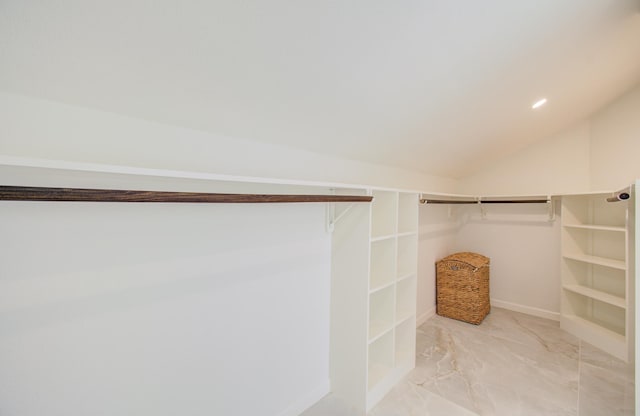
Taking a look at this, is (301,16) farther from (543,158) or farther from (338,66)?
(543,158)

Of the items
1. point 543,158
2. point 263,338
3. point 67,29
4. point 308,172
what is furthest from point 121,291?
point 543,158

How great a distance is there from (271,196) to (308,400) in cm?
144

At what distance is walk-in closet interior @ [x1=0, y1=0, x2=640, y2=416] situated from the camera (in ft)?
2.87

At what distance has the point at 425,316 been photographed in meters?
3.09

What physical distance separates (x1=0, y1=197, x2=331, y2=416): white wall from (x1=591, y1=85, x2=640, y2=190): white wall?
10.2ft

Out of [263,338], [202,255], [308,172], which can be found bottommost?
[263,338]

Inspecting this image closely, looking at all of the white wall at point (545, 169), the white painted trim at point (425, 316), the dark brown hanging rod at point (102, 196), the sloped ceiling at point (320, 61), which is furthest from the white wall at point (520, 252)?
the dark brown hanging rod at point (102, 196)

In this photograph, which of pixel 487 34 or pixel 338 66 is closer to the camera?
pixel 338 66

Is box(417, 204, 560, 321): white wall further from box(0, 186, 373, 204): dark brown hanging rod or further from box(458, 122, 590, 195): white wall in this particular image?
box(0, 186, 373, 204): dark brown hanging rod

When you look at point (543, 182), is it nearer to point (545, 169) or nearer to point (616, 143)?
point (545, 169)

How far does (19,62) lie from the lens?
0.77 metres

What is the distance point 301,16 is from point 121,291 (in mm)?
1210

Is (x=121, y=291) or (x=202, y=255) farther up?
(x=202, y=255)

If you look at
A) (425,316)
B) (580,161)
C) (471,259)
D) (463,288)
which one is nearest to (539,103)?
(580,161)
